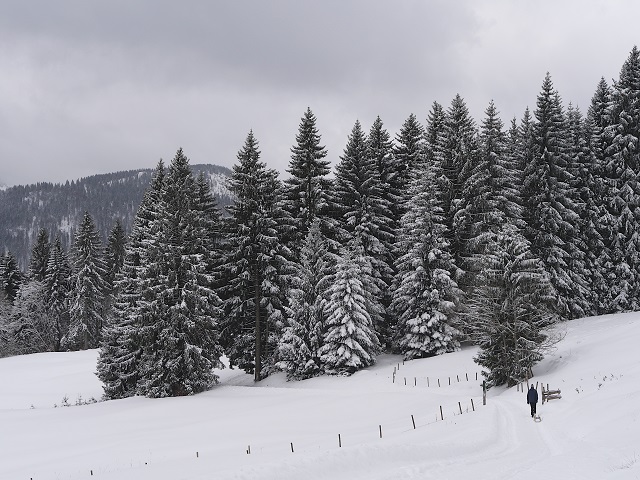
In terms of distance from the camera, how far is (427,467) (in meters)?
14.8

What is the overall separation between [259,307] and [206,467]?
2087cm

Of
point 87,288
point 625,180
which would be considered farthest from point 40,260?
point 625,180

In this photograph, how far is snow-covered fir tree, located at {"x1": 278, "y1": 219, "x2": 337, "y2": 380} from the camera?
34.7 m

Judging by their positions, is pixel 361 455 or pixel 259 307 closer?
pixel 361 455

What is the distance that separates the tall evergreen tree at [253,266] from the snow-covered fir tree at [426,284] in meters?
9.37

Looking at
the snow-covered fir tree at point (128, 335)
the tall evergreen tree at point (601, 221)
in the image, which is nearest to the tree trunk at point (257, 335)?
the snow-covered fir tree at point (128, 335)

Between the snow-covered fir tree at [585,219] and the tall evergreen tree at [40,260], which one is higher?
the tall evergreen tree at [40,260]

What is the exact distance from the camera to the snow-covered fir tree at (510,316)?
2730 cm

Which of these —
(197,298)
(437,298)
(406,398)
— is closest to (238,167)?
(197,298)

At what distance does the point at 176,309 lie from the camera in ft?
107

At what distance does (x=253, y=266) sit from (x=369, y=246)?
9.80 m

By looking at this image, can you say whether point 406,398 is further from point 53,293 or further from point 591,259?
point 53,293

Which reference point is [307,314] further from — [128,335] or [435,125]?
[435,125]

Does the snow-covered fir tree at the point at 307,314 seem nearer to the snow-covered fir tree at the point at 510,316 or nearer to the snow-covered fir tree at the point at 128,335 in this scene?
the snow-covered fir tree at the point at 128,335
